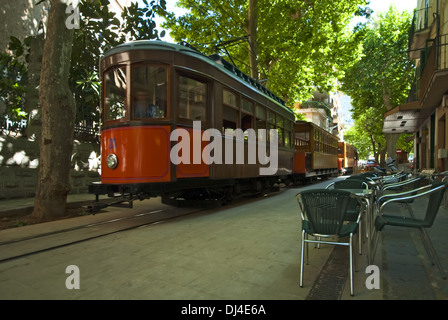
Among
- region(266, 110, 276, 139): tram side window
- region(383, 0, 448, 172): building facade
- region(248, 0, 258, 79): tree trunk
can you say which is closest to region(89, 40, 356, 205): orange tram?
region(266, 110, 276, 139): tram side window

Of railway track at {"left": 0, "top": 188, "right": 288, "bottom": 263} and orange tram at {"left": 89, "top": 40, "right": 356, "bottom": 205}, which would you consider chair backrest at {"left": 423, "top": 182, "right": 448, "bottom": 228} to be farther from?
railway track at {"left": 0, "top": 188, "right": 288, "bottom": 263}

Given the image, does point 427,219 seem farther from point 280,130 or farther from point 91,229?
point 280,130

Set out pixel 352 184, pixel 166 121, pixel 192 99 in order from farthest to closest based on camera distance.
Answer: pixel 192 99, pixel 166 121, pixel 352 184

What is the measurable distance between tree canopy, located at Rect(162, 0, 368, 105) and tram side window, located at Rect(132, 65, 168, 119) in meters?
9.58

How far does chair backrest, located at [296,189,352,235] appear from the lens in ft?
9.18

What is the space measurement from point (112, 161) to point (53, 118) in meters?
1.90

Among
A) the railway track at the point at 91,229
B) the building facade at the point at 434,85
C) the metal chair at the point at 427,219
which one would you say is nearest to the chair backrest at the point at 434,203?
the metal chair at the point at 427,219

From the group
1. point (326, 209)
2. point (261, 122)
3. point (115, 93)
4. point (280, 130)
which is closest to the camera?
point (326, 209)

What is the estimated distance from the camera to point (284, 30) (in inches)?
613

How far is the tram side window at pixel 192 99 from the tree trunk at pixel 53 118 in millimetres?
2664

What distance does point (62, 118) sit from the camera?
6469 mm

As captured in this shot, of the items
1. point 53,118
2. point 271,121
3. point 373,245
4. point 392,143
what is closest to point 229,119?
point 271,121
